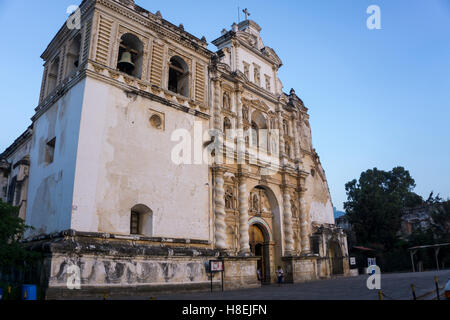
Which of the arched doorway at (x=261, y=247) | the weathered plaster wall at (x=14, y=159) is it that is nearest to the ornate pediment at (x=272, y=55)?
→ the arched doorway at (x=261, y=247)

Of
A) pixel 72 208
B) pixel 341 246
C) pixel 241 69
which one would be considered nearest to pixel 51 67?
pixel 72 208

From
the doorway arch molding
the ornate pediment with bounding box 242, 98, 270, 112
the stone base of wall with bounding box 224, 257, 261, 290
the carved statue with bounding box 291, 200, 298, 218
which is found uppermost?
the ornate pediment with bounding box 242, 98, 270, 112

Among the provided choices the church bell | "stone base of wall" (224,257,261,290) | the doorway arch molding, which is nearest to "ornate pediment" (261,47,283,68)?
the church bell

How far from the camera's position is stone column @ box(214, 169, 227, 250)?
19172mm

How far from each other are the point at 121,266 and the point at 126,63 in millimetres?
9985

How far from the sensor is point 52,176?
52.1 feet

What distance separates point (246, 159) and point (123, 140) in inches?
350

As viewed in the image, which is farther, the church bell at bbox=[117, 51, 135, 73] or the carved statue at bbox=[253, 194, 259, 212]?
the carved statue at bbox=[253, 194, 259, 212]

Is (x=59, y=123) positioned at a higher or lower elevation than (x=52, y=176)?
higher

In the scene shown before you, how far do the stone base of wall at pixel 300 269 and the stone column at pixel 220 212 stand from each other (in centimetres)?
609

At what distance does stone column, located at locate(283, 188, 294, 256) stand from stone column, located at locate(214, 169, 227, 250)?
6.03 metres

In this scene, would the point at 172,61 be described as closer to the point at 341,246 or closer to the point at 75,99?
the point at 75,99

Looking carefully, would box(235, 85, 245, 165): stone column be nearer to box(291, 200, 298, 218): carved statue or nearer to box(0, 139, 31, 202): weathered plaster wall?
box(291, 200, 298, 218): carved statue

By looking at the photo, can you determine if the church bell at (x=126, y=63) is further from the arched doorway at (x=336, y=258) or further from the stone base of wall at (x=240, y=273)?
the arched doorway at (x=336, y=258)
